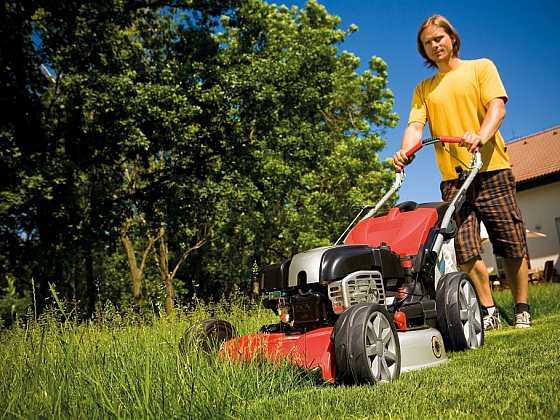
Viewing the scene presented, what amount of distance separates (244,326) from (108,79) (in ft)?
26.7

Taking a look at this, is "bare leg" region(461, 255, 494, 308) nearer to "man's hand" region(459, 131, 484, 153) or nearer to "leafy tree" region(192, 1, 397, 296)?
"man's hand" region(459, 131, 484, 153)

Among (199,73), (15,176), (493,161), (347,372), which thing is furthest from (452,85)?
(199,73)

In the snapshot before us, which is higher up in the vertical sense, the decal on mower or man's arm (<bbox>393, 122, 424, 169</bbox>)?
man's arm (<bbox>393, 122, 424, 169</bbox>)

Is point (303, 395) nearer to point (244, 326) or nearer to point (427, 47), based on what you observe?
point (244, 326)

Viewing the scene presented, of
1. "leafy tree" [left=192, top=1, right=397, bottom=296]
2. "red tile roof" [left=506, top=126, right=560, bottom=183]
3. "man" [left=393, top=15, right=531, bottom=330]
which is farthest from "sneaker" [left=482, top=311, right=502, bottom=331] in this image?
"red tile roof" [left=506, top=126, right=560, bottom=183]

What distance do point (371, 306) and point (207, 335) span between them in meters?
1.33

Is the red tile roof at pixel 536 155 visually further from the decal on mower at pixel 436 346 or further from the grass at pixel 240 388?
the grass at pixel 240 388

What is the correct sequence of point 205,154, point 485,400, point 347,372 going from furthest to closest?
1. point 205,154
2. point 347,372
3. point 485,400

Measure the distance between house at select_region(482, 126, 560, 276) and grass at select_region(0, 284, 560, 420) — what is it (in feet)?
55.1

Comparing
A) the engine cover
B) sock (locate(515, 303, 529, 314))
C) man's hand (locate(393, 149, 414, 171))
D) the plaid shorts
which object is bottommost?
sock (locate(515, 303, 529, 314))

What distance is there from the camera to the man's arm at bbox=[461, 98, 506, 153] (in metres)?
4.85

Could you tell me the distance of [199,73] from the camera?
14.0 metres

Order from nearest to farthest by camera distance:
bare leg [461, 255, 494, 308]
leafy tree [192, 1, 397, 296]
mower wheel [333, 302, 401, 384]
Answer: mower wheel [333, 302, 401, 384]
bare leg [461, 255, 494, 308]
leafy tree [192, 1, 397, 296]

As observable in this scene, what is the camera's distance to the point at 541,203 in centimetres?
2017
